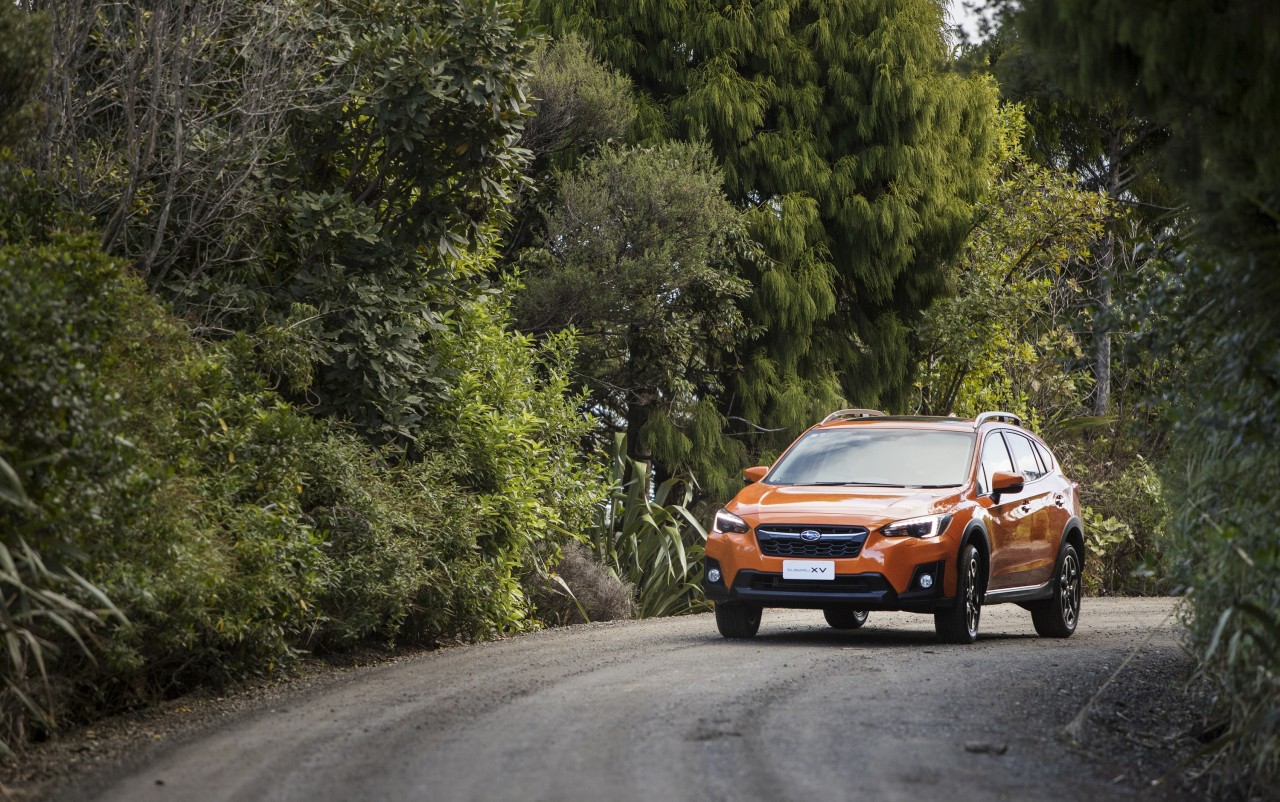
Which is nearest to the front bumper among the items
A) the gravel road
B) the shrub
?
the gravel road

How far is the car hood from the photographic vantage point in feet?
38.1

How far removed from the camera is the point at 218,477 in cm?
954

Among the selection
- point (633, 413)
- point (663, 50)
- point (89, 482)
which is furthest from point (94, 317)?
point (663, 50)

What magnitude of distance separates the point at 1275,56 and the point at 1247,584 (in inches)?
95.1

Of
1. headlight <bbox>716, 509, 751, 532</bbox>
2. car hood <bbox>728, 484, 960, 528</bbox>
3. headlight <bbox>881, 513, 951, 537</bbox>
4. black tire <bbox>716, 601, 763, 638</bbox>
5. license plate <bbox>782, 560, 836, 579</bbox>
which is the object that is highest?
car hood <bbox>728, 484, 960, 528</bbox>

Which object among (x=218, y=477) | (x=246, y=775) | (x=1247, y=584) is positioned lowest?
(x=246, y=775)

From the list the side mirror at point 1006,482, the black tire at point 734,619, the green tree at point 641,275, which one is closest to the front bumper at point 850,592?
the black tire at point 734,619

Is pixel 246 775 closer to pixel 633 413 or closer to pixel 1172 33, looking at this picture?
pixel 1172 33

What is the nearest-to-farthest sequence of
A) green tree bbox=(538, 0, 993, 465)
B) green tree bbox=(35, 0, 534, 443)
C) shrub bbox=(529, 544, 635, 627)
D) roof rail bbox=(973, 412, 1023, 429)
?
green tree bbox=(35, 0, 534, 443)
roof rail bbox=(973, 412, 1023, 429)
shrub bbox=(529, 544, 635, 627)
green tree bbox=(538, 0, 993, 465)

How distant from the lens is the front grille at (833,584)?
11383 mm

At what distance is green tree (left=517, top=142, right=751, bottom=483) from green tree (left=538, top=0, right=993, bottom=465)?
1226 millimetres

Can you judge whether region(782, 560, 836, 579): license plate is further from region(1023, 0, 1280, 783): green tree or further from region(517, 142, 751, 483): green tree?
region(517, 142, 751, 483): green tree

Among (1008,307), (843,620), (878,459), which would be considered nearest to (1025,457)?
(878,459)

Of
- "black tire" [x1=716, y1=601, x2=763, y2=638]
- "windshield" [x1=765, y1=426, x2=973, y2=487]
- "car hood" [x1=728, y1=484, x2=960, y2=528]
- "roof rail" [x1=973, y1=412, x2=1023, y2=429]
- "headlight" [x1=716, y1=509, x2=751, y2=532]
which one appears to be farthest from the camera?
"roof rail" [x1=973, y1=412, x2=1023, y2=429]
